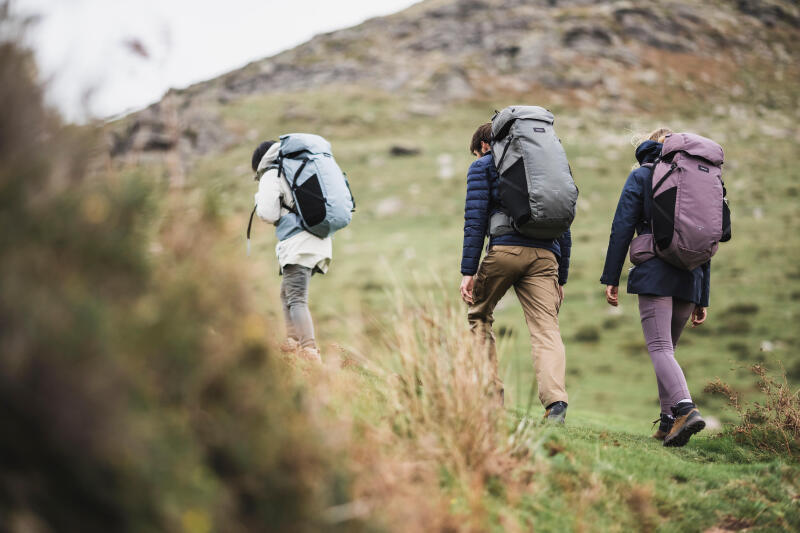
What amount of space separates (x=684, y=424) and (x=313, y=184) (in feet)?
12.4

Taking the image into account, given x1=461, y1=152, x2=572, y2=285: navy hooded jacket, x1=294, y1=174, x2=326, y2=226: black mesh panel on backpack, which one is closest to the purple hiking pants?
x1=461, y1=152, x2=572, y2=285: navy hooded jacket

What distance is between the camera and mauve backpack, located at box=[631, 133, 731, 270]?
489 centimetres

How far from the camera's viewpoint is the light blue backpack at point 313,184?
5.66 metres

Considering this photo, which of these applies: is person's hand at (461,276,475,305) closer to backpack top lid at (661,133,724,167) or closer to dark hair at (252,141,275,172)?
backpack top lid at (661,133,724,167)

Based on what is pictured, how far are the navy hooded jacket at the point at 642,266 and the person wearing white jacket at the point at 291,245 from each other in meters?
2.69

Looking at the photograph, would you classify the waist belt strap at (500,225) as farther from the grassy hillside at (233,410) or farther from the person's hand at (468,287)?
the grassy hillside at (233,410)

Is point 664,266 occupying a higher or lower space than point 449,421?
higher

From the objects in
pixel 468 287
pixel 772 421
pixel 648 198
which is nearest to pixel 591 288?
pixel 772 421

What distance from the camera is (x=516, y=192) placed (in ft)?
15.9

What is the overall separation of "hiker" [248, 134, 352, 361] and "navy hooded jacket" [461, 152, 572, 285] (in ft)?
4.24

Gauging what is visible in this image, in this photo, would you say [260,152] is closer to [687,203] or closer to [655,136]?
[655,136]

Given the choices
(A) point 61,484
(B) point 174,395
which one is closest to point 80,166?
(B) point 174,395

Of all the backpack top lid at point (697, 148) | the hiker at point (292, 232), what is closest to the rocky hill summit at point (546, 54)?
the hiker at point (292, 232)

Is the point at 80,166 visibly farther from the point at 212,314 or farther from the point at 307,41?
the point at 307,41
